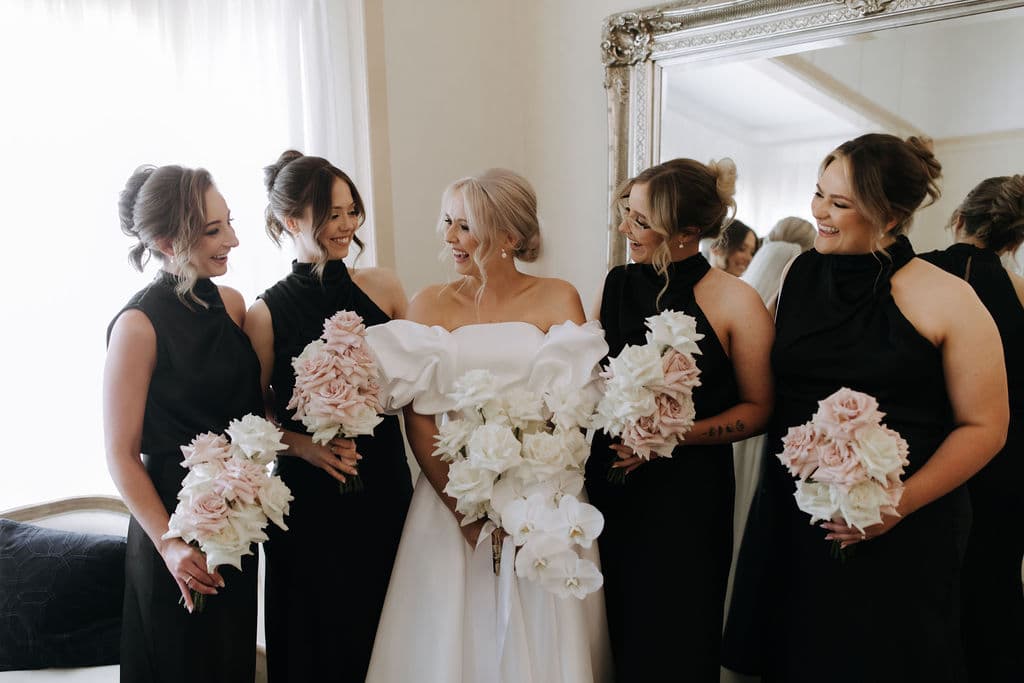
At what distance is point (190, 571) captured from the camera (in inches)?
71.5

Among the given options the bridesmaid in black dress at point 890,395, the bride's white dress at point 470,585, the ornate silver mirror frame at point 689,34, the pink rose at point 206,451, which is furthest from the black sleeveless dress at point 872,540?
the pink rose at point 206,451

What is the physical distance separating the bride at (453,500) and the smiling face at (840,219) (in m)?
0.70

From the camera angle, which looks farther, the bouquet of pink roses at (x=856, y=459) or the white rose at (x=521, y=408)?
the white rose at (x=521, y=408)

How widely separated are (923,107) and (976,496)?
138 centimetres

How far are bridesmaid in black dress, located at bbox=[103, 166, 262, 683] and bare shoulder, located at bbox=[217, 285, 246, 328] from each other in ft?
0.50

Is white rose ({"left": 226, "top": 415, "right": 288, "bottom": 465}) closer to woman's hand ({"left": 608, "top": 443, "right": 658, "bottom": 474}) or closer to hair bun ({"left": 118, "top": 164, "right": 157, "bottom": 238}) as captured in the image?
hair bun ({"left": 118, "top": 164, "right": 157, "bottom": 238})

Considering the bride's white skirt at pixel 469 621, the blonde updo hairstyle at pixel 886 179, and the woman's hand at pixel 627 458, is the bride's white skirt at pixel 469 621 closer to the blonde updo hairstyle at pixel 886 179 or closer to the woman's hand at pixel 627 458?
the woman's hand at pixel 627 458

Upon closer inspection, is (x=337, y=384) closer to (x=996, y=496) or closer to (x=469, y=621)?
(x=469, y=621)

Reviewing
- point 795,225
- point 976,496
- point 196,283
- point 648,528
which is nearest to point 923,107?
point 795,225

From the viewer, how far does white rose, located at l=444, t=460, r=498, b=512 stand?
191 centimetres

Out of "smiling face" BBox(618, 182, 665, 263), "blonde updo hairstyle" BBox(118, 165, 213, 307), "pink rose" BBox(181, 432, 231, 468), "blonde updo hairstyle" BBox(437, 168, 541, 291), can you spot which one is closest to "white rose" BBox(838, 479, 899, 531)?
"smiling face" BBox(618, 182, 665, 263)

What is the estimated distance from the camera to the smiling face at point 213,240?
80.7 inches

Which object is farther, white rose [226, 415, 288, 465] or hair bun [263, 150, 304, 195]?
hair bun [263, 150, 304, 195]

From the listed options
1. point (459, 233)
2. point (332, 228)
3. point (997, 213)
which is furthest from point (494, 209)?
point (997, 213)
